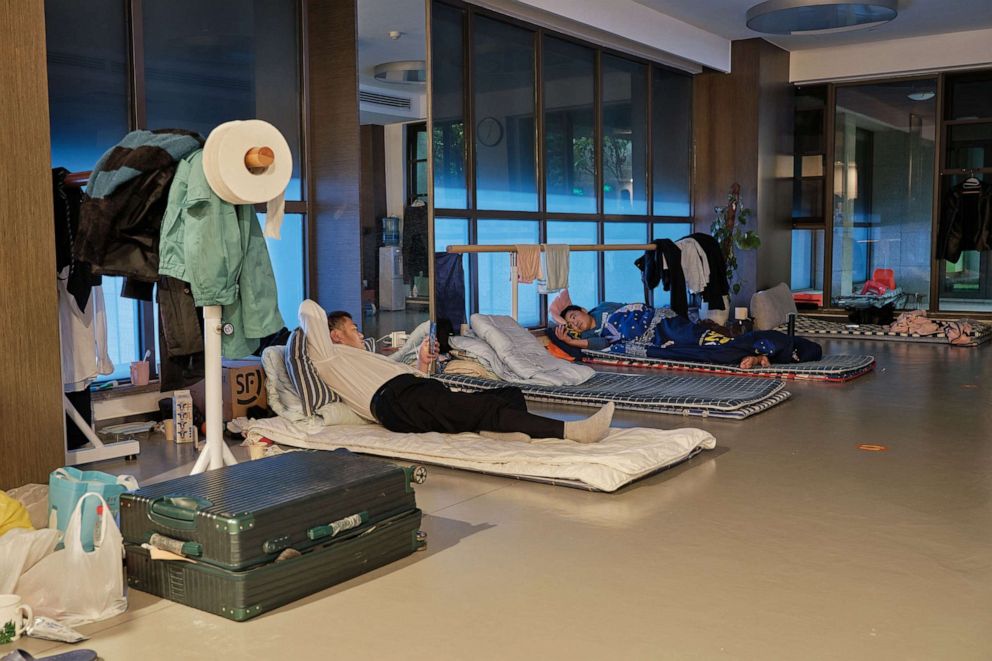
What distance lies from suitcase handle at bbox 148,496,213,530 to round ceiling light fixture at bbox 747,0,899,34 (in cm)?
736

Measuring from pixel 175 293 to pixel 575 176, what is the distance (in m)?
5.90

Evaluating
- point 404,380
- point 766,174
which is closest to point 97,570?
point 404,380

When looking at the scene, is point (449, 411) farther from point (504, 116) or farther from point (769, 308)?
point (769, 308)

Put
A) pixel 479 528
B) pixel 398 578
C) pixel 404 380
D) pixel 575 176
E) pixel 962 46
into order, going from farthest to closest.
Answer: pixel 962 46 → pixel 575 176 → pixel 404 380 → pixel 479 528 → pixel 398 578

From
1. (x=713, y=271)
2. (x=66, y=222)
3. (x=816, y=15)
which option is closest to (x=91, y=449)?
(x=66, y=222)

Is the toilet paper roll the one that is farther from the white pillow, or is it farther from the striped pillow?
the white pillow

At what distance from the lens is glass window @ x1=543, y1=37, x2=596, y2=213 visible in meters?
8.96

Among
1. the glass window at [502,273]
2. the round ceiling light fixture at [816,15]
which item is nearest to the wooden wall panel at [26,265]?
the glass window at [502,273]

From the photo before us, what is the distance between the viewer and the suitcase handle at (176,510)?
2.89m

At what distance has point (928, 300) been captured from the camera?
37.6 feet

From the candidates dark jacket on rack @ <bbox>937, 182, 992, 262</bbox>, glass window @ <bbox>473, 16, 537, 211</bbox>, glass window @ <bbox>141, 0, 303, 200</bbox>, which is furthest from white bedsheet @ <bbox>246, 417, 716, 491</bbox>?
dark jacket on rack @ <bbox>937, 182, 992, 262</bbox>

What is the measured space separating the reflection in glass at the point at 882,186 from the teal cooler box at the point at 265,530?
976 centimetres

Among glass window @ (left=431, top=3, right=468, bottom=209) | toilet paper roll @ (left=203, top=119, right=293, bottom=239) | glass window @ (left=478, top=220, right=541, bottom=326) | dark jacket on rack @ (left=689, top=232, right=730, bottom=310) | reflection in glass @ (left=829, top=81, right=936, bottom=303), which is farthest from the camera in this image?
reflection in glass @ (left=829, top=81, right=936, bottom=303)

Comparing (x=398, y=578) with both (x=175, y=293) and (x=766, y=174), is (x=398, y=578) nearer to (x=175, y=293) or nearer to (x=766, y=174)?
(x=175, y=293)
